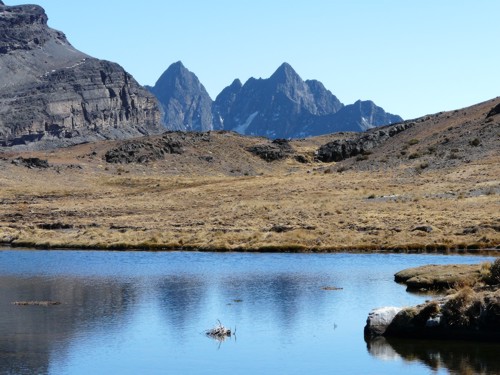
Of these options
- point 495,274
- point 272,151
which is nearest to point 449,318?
point 495,274

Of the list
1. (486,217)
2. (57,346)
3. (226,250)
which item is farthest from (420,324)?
(486,217)

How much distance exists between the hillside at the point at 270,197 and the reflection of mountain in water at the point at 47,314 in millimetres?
20718

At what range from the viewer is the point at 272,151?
173 metres

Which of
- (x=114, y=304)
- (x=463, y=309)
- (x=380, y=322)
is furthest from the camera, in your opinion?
(x=114, y=304)

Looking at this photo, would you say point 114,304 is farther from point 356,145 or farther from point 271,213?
point 356,145

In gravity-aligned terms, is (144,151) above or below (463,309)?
above

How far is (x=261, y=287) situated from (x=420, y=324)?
596 inches

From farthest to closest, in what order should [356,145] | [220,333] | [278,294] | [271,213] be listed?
[356,145], [271,213], [278,294], [220,333]

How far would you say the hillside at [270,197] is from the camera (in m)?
66.0

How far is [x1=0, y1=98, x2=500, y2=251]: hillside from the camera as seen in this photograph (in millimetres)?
66000

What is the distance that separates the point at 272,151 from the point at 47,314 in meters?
139

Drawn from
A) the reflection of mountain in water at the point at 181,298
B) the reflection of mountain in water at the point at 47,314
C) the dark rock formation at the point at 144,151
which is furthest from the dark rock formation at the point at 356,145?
the reflection of mountain in water at the point at 47,314

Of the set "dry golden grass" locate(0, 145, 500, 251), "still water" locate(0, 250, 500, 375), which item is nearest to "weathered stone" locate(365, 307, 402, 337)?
"still water" locate(0, 250, 500, 375)

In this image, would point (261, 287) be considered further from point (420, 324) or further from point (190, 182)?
point (190, 182)
